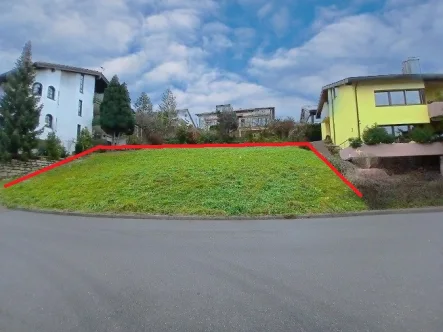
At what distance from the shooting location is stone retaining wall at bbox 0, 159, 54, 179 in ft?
62.0

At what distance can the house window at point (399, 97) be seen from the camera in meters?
19.7

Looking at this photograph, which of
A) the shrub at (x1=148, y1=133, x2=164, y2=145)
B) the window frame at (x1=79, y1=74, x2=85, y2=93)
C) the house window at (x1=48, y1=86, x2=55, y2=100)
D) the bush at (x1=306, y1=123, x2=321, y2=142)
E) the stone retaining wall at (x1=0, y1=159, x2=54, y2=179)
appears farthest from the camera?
the window frame at (x1=79, y1=74, x2=85, y2=93)

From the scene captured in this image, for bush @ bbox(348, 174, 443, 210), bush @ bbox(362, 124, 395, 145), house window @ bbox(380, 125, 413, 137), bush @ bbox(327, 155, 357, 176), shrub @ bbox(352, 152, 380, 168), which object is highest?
house window @ bbox(380, 125, 413, 137)

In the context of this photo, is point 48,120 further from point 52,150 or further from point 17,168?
point 17,168

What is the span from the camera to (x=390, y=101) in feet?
65.6

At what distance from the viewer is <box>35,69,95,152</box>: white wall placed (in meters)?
27.6

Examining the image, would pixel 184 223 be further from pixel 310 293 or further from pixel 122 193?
pixel 310 293

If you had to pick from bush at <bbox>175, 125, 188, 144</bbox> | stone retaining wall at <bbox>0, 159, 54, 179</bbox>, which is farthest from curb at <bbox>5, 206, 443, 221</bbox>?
bush at <bbox>175, 125, 188, 144</bbox>

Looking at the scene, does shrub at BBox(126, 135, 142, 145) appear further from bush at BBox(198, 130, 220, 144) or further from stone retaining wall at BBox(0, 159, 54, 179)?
stone retaining wall at BBox(0, 159, 54, 179)

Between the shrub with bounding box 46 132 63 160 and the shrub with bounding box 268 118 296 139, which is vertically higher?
the shrub with bounding box 268 118 296 139

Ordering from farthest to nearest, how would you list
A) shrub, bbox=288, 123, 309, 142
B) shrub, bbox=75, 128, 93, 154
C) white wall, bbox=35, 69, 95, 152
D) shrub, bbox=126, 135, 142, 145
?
white wall, bbox=35, 69, 95, 152 → shrub, bbox=288, 123, 309, 142 → shrub, bbox=126, 135, 142, 145 → shrub, bbox=75, 128, 93, 154

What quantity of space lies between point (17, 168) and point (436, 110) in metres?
25.4

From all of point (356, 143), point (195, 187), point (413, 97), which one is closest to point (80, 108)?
point (195, 187)

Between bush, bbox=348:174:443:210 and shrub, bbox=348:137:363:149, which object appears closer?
bush, bbox=348:174:443:210
